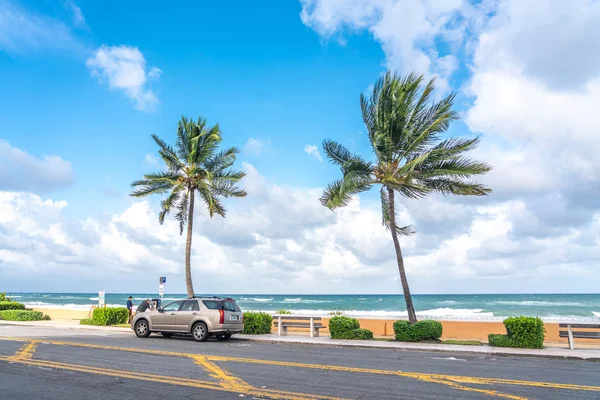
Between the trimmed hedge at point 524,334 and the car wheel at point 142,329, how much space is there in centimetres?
1314

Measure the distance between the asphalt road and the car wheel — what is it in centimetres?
361

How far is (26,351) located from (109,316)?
12557 millimetres

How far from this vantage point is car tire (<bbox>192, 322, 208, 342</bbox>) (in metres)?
17.4

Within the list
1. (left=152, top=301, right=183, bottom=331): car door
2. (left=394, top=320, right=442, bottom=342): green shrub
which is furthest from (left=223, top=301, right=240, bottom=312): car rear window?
(left=394, top=320, right=442, bottom=342): green shrub

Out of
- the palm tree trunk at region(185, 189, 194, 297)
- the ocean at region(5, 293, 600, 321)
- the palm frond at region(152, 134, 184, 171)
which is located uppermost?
the palm frond at region(152, 134, 184, 171)

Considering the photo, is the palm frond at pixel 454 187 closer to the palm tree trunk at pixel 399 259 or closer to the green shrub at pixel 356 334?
the palm tree trunk at pixel 399 259

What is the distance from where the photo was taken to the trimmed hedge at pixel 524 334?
600 inches

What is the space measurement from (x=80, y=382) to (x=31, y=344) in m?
8.55

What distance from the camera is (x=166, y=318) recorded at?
721 inches

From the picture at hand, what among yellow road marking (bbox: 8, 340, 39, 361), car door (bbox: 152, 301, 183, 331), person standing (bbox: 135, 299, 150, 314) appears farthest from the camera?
person standing (bbox: 135, 299, 150, 314)

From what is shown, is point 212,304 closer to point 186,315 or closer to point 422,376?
point 186,315

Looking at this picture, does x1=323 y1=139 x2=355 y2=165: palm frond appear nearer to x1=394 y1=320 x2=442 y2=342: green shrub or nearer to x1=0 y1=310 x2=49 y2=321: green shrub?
x1=394 y1=320 x2=442 y2=342: green shrub

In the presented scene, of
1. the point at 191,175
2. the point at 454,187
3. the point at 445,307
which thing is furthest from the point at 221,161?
the point at 445,307

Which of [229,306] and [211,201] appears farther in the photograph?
[211,201]
